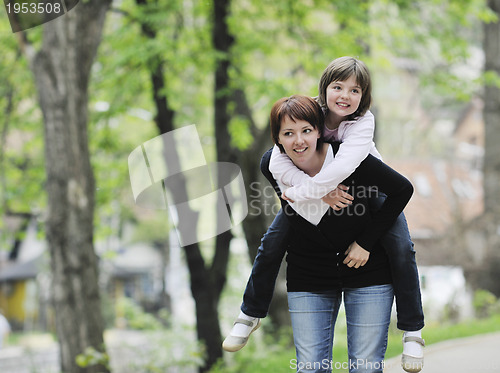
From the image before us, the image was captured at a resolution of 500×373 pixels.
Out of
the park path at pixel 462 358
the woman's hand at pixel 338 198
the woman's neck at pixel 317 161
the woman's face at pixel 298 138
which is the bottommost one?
the park path at pixel 462 358

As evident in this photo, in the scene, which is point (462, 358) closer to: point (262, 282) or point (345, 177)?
point (262, 282)

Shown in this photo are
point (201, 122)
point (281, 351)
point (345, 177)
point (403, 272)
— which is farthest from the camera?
point (201, 122)

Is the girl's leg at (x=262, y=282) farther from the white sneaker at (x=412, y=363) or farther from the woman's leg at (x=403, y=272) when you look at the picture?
the white sneaker at (x=412, y=363)

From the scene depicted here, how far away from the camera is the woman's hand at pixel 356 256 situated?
8.92 feet

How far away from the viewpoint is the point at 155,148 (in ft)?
30.2

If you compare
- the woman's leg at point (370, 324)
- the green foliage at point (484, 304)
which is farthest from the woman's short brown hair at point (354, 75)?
the green foliage at point (484, 304)

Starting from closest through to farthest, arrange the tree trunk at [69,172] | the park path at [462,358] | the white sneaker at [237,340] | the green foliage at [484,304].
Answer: the white sneaker at [237,340] → the park path at [462,358] → the tree trunk at [69,172] → the green foliage at [484,304]

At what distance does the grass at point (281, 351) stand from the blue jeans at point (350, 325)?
10.4ft

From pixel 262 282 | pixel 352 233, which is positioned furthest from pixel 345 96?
pixel 262 282

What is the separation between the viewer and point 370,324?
2771 mm

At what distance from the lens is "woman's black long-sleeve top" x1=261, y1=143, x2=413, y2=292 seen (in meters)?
2.69

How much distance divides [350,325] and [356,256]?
1.11ft

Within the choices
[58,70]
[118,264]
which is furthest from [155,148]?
[118,264]

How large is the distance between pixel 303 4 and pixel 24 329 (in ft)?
90.4
